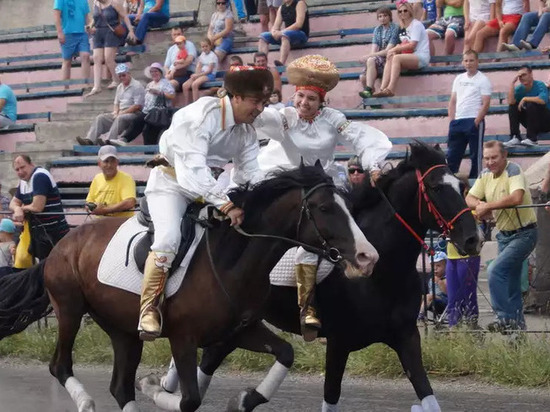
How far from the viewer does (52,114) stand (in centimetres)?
2059

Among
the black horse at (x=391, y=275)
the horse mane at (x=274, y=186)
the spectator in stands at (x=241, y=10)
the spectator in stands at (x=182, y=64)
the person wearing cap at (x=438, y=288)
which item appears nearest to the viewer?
the horse mane at (x=274, y=186)

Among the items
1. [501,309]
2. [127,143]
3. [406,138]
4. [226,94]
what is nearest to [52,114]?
[127,143]

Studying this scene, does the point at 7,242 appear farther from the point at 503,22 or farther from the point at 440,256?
the point at 503,22

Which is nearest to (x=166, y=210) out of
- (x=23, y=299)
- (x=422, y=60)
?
(x=23, y=299)

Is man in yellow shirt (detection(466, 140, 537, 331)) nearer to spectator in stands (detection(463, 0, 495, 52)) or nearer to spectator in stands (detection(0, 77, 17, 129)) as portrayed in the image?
spectator in stands (detection(463, 0, 495, 52))

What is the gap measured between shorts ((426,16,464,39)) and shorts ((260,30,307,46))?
6.32ft

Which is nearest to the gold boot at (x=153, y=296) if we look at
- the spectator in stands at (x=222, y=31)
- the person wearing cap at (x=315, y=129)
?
the person wearing cap at (x=315, y=129)

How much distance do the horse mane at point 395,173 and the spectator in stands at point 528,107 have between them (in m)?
5.97

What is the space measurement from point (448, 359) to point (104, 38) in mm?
10819

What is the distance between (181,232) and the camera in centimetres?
830

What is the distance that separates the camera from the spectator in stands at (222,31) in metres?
19.3

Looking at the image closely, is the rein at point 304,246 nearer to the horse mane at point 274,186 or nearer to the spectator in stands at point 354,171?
the horse mane at point 274,186

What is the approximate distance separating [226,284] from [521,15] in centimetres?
966

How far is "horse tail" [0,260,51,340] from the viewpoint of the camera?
10023 mm
